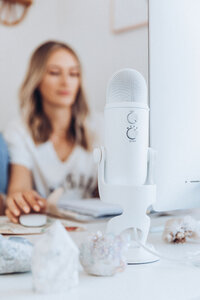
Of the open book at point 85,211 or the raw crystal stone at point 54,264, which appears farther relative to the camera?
the open book at point 85,211

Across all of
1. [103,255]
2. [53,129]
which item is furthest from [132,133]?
[53,129]

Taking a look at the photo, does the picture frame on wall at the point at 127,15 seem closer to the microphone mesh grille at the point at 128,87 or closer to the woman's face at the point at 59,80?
the woman's face at the point at 59,80

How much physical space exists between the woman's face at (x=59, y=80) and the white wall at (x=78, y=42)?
10cm

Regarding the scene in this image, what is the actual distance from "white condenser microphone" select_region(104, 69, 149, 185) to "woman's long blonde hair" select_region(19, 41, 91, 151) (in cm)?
141

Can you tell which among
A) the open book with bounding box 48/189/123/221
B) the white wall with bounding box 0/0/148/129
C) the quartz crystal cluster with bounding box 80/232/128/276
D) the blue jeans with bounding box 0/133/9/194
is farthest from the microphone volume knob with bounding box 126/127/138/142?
the white wall with bounding box 0/0/148/129

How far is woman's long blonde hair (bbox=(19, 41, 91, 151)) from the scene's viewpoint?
2.08 meters

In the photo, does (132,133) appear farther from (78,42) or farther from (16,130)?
(78,42)

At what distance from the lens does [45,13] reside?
2217 mm

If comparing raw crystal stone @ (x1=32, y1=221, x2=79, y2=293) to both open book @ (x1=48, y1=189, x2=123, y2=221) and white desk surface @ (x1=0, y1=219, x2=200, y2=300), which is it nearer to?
white desk surface @ (x1=0, y1=219, x2=200, y2=300)

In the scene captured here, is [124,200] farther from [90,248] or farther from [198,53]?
[198,53]

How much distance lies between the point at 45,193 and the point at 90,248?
4.79 ft

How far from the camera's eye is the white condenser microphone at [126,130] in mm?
683

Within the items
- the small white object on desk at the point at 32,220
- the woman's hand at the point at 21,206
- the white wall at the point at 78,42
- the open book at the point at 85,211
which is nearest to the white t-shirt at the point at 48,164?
the white wall at the point at 78,42

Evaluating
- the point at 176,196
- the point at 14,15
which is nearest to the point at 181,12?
the point at 176,196
